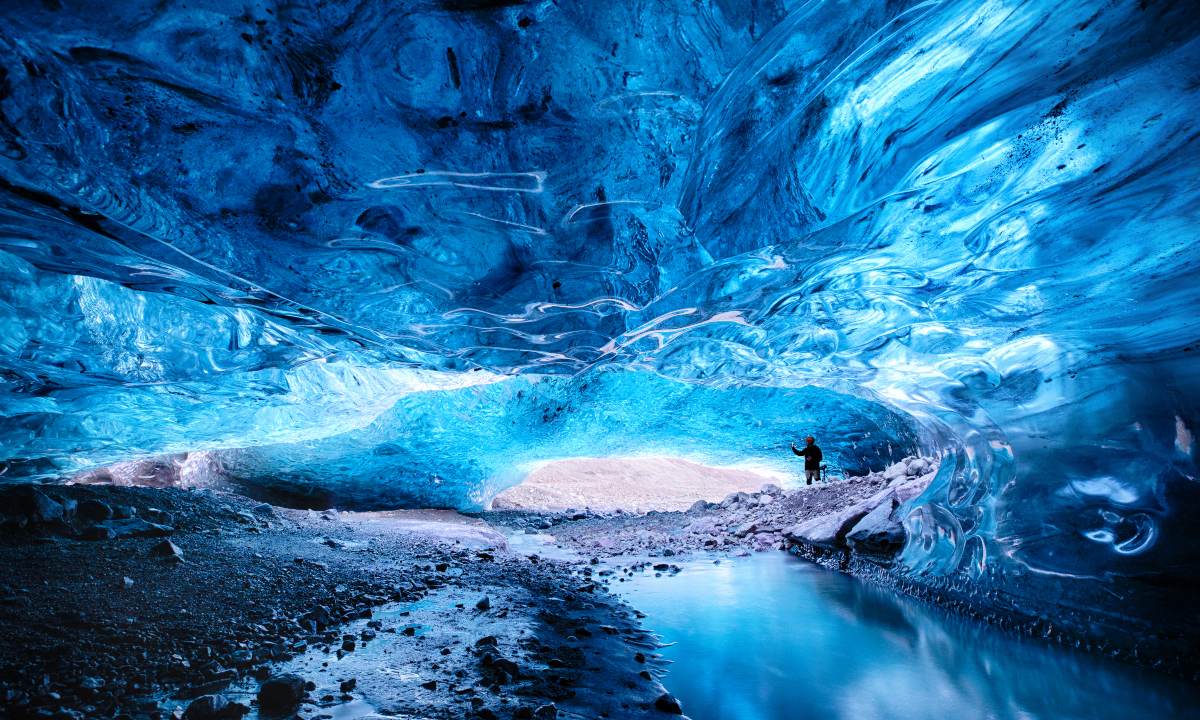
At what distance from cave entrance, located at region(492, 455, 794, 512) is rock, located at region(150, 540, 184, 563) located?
527 inches

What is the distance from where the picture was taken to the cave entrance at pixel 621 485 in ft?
66.0

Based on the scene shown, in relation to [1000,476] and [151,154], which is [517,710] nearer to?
[151,154]

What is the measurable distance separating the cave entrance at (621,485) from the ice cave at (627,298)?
1236 centimetres

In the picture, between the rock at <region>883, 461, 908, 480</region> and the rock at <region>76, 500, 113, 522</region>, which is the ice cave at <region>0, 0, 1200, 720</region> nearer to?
the rock at <region>76, 500, 113, 522</region>

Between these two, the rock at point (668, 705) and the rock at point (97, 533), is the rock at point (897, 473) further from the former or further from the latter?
the rock at point (97, 533)

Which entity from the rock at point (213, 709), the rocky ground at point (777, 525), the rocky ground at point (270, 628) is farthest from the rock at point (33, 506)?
the rocky ground at point (777, 525)

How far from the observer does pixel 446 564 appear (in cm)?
584

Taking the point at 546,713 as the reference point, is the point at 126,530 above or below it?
below

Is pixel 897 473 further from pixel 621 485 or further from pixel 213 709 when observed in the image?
pixel 621 485

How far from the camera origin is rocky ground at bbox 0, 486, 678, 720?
2.21 m

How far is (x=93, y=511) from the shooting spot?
5.59 metres

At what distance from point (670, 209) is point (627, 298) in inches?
68.0

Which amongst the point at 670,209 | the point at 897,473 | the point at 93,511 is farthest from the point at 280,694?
the point at 897,473

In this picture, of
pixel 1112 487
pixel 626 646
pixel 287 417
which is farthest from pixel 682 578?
pixel 287 417
